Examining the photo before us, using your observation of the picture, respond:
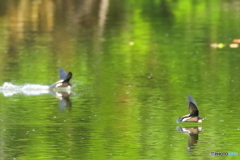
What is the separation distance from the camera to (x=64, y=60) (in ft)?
66.2

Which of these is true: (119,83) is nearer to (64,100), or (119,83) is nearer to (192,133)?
(64,100)

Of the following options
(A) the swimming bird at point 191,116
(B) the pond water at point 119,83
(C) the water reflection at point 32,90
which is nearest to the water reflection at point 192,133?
(B) the pond water at point 119,83

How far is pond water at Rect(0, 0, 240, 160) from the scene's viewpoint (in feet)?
37.8

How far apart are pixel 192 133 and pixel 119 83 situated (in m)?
4.93

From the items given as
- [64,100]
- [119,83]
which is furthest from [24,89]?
[119,83]

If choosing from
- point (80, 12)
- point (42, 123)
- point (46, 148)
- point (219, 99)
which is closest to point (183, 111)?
point (219, 99)

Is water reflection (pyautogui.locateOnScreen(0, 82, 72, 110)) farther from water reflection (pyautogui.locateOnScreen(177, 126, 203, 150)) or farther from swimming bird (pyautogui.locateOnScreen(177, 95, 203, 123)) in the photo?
water reflection (pyautogui.locateOnScreen(177, 126, 203, 150))

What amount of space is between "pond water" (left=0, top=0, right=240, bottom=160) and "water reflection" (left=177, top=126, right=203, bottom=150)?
0.05ft

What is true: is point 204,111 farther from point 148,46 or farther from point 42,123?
point 148,46

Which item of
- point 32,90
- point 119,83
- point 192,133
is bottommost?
point 119,83

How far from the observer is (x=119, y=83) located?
666 inches

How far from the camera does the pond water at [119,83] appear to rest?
11.5 meters

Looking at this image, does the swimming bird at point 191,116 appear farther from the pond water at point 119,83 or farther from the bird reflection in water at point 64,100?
the bird reflection in water at point 64,100

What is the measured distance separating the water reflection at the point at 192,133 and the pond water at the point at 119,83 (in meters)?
0.02
